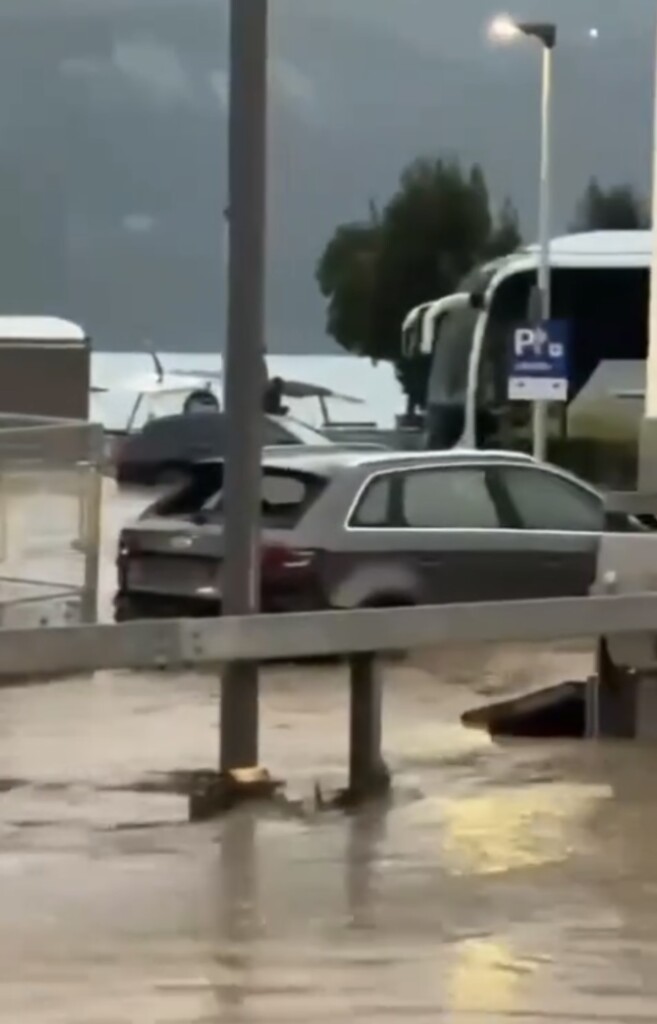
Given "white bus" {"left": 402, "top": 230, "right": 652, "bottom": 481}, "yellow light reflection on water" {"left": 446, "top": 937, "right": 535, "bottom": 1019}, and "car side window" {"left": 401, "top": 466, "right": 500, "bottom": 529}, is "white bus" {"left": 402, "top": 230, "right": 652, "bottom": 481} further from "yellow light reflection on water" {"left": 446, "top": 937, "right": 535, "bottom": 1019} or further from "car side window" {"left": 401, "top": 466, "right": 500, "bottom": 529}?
"yellow light reflection on water" {"left": 446, "top": 937, "right": 535, "bottom": 1019}

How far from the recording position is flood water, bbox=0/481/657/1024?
539cm

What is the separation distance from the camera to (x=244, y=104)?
7.79m

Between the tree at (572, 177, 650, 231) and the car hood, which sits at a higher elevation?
the tree at (572, 177, 650, 231)

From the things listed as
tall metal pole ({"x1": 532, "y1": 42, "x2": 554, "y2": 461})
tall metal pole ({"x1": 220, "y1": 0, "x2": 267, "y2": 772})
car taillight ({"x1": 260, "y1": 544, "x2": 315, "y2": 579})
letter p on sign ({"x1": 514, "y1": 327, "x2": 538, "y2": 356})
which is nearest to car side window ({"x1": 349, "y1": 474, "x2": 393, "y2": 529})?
car taillight ({"x1": 260, "y1": 544, "x2": 315, "y2": 579})

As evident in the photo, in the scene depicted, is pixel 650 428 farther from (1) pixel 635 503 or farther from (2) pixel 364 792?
(2) pixel 364 792

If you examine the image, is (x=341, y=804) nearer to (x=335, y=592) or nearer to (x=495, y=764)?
(x=495, y=764)

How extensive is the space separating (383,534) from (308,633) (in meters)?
5.39

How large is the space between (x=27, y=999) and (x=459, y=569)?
788cm

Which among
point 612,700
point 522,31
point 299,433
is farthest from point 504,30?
point 612,700

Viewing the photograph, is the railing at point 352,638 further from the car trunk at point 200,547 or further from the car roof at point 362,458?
the car roof at point 362,458

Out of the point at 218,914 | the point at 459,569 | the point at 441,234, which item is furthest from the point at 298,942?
the point at 441,234

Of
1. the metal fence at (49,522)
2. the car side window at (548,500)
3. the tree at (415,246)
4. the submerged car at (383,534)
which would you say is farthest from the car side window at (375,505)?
the tree at (415,246)

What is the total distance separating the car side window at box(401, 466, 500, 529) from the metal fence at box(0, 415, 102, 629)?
1961 mm

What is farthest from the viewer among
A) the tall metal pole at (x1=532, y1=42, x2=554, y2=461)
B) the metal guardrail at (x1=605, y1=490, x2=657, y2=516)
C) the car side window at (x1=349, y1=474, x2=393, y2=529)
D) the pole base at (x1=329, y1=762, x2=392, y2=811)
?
the tall metal pole at (x1=532, y1=42, x2=554, y2=461)
